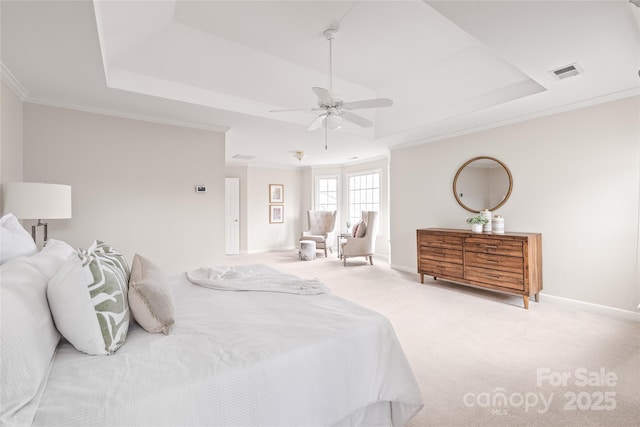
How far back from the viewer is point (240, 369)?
3.55 ft

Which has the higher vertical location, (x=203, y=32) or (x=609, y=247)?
(x=203, y=32)

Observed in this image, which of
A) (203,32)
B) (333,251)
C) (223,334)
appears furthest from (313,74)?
(333,251)

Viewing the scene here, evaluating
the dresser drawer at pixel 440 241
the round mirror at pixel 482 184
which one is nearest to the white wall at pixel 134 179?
the dresser drawer at pixel 440 241

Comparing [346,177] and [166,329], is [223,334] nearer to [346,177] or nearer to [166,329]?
[166,329]

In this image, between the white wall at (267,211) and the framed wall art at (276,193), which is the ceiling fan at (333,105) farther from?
the framed wall art at (276,193)

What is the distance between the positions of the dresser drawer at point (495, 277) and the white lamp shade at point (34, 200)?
4546 millimetres

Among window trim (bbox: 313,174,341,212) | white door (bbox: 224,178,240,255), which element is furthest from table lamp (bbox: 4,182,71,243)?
window trim (bbox: 313,174,341,212)

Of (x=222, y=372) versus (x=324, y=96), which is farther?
(x=324, y=96)

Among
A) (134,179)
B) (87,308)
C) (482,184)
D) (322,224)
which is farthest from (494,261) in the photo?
(134,179)

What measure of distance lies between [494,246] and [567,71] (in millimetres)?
1990

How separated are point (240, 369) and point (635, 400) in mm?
2443

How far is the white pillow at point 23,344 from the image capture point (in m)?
0.82

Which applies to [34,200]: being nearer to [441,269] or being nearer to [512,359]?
[512,359]

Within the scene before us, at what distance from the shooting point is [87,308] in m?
1.13
